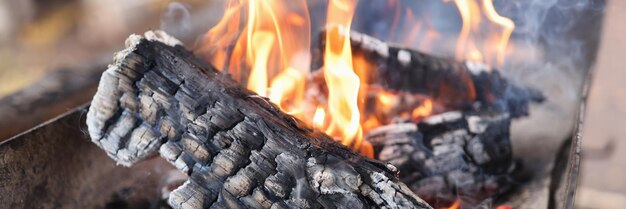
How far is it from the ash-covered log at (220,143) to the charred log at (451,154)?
537 millimetres

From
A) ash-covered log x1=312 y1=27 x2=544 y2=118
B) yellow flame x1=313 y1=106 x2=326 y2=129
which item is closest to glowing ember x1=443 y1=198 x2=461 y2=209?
ash-covered log x1=312 y1=27 x2=544 y2=118

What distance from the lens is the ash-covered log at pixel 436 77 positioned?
82.8 inches

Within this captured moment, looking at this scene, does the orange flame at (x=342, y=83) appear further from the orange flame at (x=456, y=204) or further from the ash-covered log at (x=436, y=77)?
the orange flame at (x=456, y=204)

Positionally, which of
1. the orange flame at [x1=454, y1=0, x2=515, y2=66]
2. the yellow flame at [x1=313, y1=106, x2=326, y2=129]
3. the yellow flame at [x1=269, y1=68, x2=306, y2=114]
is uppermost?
the orange flame at [x1=454, y1=0, x2=515, y2=66]

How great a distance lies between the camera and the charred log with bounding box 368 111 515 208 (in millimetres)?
1945

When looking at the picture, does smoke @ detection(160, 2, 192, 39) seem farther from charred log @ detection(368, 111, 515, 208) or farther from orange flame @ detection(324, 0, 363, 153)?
charred log @ detection(368, 111, 515, 208)

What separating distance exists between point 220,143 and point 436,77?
106cm

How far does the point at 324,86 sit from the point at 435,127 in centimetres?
40

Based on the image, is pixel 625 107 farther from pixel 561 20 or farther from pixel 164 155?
pixel 164 155

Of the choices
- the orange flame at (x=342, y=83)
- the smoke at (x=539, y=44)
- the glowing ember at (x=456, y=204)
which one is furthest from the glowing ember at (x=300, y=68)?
the smoke at (x=539, y=44)

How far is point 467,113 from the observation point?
2.14 metres

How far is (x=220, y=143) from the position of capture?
1.42 meters

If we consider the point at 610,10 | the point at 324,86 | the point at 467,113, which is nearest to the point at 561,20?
the point at 610,10

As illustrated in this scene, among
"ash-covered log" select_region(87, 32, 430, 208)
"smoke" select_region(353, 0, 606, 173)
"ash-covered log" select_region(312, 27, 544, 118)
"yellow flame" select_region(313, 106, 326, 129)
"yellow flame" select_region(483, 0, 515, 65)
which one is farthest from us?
"yellow flame" select_region(483, 0, 515, 65)
